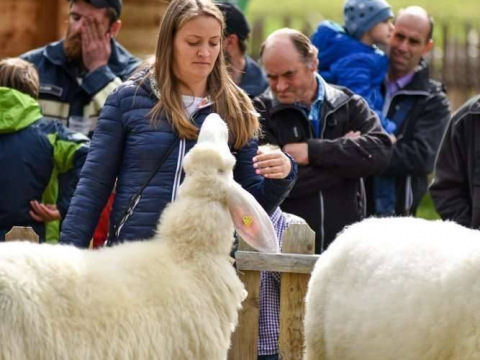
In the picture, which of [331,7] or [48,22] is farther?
[331,7]

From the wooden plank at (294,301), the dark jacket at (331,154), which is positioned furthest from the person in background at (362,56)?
the wooden plank at (294,301)

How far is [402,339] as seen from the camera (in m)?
4.39

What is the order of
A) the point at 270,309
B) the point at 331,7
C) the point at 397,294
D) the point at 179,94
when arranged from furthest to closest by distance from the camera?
the point at 331,7
the point at 270,309
the point at 179,94
the point at 397,294

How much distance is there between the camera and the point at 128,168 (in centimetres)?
471

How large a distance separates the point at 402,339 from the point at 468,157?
176 cm

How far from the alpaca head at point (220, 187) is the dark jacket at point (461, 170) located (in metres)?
1.98

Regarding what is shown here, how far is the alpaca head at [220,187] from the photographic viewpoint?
4.15m

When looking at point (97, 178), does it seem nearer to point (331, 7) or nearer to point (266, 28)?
point (266, 28)

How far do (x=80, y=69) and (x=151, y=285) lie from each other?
3573 mm

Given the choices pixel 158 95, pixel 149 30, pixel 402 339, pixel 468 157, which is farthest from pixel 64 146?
pixel 149 30

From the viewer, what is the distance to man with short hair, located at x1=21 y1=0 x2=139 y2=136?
713 cm

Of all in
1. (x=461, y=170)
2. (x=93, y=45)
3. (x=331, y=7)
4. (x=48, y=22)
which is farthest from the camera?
(x=331, y=7)

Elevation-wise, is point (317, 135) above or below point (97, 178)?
above

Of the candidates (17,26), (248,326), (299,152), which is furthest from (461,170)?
(17,26)
